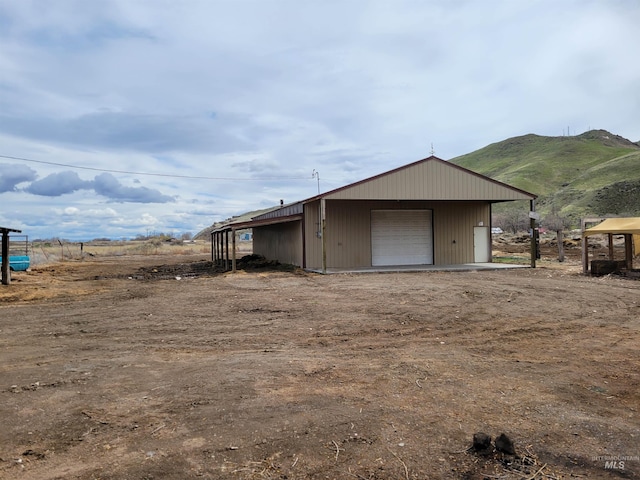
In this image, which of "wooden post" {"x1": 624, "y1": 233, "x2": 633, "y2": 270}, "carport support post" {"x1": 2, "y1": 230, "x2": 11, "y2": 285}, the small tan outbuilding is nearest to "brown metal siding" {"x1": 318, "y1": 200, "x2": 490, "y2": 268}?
the small tan outbuilding

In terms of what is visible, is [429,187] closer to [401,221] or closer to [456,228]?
[401,221]

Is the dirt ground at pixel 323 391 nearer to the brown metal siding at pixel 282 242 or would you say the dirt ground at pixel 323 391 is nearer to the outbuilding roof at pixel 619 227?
the outbuilding roof at pixel 619 227

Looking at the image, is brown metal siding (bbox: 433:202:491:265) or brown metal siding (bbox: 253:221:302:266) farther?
brown metal siding (bbox: 433:202:491:265)

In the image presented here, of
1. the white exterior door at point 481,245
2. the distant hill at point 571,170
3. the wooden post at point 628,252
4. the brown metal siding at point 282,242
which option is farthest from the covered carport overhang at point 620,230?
the distant hill at point 571,170

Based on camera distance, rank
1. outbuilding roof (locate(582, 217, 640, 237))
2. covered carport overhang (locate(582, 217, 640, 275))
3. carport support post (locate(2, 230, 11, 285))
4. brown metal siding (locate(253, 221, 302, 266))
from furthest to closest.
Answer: brown metal siding (locate(253, 221, 302, 266)) < carport support post (locate(2, 230, 11, 285)) < covered carport overhang (locate(582, 217, 640, 275)) < outbuilding roof (locate(582, 217, 640, 237))

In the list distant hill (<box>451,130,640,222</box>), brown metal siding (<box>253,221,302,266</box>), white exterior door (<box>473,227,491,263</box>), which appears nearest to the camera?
brown metal siding (<box>253,221,302,266</box>)

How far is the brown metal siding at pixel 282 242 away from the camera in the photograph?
912 inches

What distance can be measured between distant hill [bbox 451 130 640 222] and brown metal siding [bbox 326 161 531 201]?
3874cm

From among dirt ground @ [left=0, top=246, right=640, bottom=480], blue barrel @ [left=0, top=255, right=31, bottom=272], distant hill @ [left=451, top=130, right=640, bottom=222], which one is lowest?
dirt ground @ [left=0, top=246, right=640, bottom=480]

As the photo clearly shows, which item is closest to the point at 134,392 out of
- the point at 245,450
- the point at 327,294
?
the point at 245,450

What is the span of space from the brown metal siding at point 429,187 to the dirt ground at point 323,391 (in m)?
9.21

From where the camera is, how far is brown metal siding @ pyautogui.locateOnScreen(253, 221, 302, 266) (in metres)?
23.2

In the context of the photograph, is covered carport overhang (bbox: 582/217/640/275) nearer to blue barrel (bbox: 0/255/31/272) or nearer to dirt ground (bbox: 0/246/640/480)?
dirt ground (bbox: 0/246/640/480)

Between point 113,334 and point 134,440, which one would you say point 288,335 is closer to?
point 113,334
